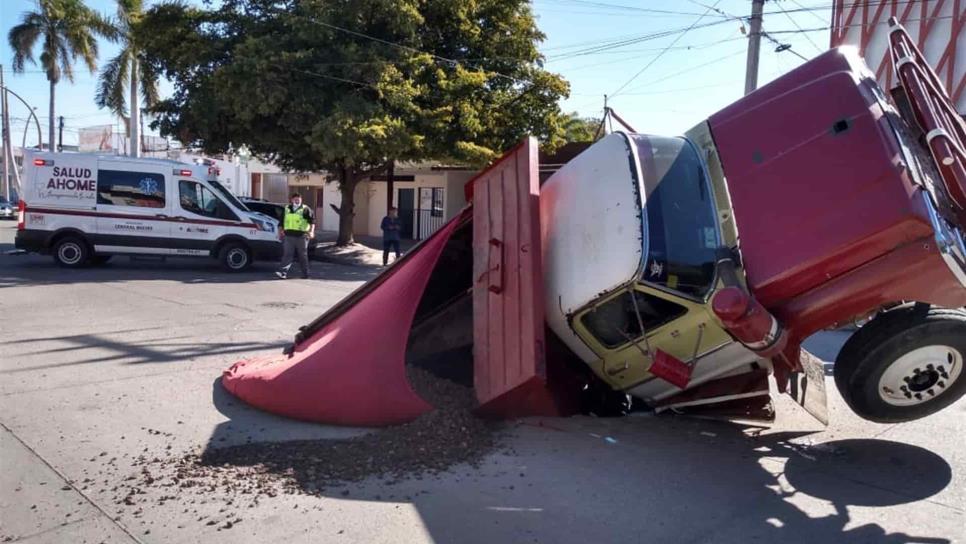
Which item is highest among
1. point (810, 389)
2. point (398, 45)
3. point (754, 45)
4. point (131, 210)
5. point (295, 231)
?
point (398, 45)

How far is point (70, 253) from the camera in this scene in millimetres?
14586

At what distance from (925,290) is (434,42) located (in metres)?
16.9

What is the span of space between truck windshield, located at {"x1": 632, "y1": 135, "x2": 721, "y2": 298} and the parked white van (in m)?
12.4

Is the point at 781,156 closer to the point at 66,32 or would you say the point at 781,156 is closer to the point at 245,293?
the point at 245,293

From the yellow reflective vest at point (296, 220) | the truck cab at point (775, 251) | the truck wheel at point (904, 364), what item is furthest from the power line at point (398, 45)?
the truck wheel at point (904, 364)

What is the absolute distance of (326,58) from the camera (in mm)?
17266

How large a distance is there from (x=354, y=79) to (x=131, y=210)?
5936 mm

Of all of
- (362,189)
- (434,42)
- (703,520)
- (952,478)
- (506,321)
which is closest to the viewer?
(703,520)

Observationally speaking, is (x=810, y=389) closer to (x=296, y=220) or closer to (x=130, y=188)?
(x=296, y=220)

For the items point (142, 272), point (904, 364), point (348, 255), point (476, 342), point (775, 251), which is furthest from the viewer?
point (348, 255)

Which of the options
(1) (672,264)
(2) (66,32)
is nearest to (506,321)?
(1) (672,264)

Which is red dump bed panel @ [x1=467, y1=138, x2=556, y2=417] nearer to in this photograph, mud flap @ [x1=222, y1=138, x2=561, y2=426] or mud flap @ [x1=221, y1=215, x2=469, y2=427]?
mud flap @ [x1=222, y1=138, x2=561, y2=426]

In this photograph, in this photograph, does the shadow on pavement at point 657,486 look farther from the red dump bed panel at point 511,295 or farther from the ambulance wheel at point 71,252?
the ambulance wheel at point 71,252

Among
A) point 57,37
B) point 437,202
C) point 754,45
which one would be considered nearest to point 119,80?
point 57,37
